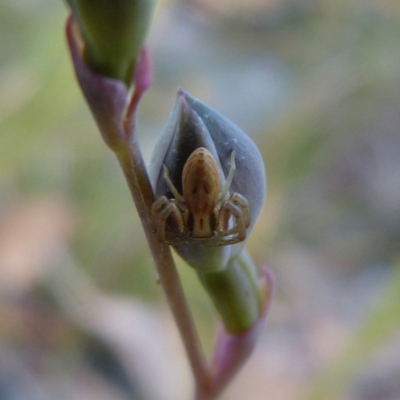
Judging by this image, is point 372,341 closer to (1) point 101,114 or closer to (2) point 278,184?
(2) point 278,184

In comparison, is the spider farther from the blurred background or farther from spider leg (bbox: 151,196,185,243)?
the blurred background

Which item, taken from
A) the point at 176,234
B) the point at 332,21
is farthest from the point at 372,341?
the point at 332,21

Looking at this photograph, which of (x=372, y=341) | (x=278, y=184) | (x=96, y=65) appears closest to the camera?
(x=96, y=65)

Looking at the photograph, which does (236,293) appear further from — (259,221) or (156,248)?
(259,221)

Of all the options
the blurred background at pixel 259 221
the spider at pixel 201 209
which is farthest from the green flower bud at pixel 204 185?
the blurred background at pixel 259 221

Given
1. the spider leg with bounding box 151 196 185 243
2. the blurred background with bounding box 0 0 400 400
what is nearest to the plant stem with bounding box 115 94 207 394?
the spider leg with bounding box 151 196 185 243

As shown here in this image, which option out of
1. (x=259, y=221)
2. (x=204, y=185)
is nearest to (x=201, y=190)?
(x=204, y=185)
